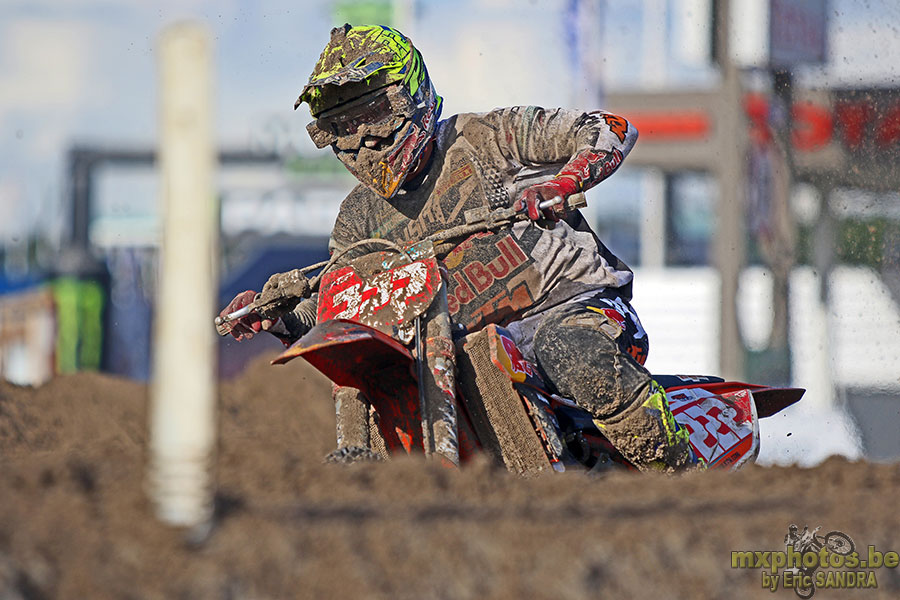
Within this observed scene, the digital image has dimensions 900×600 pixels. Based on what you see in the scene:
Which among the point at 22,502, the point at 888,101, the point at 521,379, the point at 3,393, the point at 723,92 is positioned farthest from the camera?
the point at 723,92

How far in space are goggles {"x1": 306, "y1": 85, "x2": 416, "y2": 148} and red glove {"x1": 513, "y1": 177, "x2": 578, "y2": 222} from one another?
57 cm

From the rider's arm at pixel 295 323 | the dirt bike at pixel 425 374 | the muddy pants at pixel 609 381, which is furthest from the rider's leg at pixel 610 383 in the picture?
the rider's arm at pixel 295 323

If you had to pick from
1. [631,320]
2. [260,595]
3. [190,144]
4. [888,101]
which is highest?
[888,101]

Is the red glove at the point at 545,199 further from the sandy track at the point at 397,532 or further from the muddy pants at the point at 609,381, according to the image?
the sandy track at the point at 397,532

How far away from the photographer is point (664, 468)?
3951 millimetres

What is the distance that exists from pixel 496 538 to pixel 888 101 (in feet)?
23.2

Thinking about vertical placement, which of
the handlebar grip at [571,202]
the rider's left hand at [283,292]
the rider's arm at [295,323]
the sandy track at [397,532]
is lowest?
the sandy track at [397,532]

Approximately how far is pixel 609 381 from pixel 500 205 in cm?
77

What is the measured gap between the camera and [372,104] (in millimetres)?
3854

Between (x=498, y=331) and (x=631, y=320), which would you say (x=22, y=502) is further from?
(x=631, y=320)

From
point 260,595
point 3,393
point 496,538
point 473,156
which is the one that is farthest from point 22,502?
point 3,393

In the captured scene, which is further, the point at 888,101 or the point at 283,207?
the point at 283,207

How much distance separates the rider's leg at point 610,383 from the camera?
3.74 m

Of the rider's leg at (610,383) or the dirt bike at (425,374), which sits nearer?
the dirt bike at (425,374)
